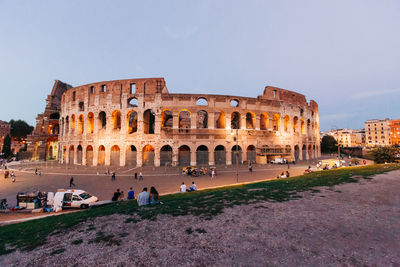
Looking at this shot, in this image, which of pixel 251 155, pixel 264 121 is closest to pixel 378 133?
pixel 264 121

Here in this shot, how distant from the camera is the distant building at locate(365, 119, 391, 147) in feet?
262

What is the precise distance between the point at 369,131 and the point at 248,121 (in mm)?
91632

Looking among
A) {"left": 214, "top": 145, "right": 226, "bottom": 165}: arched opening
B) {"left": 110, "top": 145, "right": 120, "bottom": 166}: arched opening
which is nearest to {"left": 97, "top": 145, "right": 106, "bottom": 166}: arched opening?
{"left": 110, "top": 145, "right": 120, "bottom": 166}: arched opening

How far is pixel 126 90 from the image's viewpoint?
2956 cm

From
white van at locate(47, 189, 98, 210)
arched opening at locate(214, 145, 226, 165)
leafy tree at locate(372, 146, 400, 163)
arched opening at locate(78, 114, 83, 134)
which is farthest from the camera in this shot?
arched opening at locate(78, 114, 83, 134)

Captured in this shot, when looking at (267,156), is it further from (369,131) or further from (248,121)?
(369,131)

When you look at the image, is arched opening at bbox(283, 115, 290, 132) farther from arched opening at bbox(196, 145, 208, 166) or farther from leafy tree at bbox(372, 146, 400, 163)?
arched opening at bbox(196, 145, 208, 166)

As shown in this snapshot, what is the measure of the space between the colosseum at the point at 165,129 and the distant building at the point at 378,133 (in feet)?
260

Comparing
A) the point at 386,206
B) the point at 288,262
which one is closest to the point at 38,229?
the point at 288,262

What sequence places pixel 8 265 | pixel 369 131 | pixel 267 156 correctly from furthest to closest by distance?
1. pixel 369 131
2. pixel 267 156
3. pixel 8 265

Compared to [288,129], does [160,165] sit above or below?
below

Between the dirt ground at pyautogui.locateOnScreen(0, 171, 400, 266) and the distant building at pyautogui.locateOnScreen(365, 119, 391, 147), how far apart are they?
347 ft

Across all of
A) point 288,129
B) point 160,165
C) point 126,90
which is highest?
point 126,90

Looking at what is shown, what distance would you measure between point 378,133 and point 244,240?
116 metres
